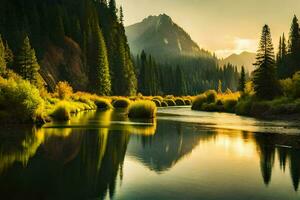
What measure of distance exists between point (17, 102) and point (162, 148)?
639 inches

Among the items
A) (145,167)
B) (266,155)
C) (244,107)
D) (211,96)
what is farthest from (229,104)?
(145,167)

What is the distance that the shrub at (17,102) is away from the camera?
3309 cm

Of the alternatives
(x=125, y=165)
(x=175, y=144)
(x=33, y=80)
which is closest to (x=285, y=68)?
(x=33, y=80)

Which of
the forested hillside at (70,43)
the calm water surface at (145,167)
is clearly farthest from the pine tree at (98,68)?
the calm water surface at (145,167)

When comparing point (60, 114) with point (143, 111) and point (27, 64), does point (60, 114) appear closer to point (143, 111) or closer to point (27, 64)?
point (143, 111)

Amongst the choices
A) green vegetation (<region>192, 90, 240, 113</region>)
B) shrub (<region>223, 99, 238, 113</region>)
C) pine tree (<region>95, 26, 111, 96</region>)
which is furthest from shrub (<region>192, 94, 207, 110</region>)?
pine tree (<region>95, 26, 111, 96</region>)

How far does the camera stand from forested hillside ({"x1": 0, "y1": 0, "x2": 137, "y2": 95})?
90000mm

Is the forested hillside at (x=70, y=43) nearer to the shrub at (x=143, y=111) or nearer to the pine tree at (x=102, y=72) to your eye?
the pine tree at (x=102, y=72)

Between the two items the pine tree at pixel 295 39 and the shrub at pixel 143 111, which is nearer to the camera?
the shrub at pixel 143 111

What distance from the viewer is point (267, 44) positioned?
67.1 metres

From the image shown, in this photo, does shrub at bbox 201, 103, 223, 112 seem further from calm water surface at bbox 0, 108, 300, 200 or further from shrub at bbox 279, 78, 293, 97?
calm water surface at bbox 0, 108, 300, 200

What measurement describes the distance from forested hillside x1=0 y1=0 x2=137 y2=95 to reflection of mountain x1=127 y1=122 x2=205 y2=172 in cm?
5455

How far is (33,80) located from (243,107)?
3523cm

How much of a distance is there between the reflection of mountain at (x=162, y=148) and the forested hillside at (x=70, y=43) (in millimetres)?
54548
